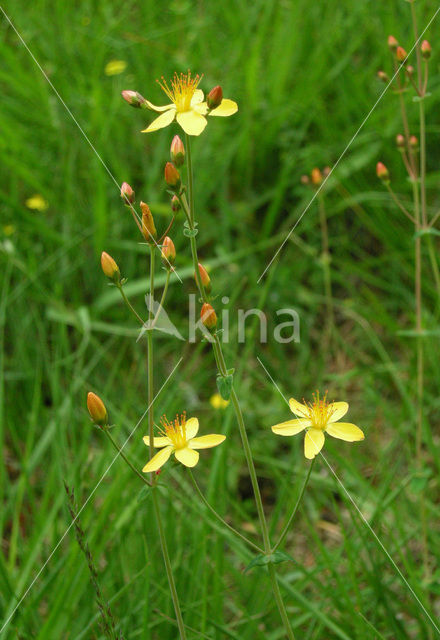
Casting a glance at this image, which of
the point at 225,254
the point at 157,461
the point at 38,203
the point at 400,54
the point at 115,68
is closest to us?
the point at 157,461

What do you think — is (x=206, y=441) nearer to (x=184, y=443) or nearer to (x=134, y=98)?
(x=184, y=443)

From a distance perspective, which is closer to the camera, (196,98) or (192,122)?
(192,122)

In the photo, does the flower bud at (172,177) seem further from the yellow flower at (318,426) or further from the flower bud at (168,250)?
the yellow flower at (318,426)

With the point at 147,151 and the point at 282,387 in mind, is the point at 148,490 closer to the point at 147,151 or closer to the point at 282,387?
the point at 282,387

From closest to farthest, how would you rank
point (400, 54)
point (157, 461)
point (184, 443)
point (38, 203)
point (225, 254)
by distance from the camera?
point (157, 461) → point (184, 443) → point (400, 54) → point (225, 254) → point (38, 203)

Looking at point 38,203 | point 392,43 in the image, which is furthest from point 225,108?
point 38,203

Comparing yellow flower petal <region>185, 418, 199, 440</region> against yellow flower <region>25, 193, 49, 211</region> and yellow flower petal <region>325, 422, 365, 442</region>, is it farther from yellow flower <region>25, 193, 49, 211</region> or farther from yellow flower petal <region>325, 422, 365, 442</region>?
yellow flower <region>25, 193, 49, 211</region>

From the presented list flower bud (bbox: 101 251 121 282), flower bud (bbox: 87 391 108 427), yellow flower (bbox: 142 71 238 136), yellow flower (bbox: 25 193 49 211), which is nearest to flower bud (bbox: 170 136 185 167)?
yellow flower (bbox: 142 71 238 136)
